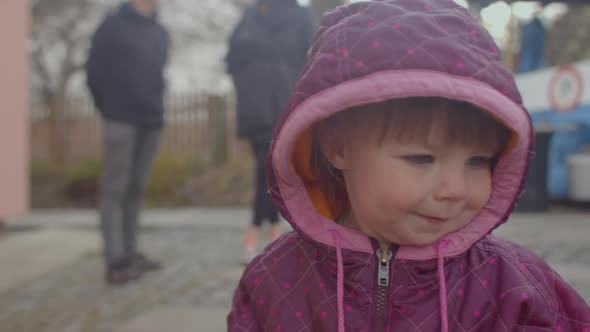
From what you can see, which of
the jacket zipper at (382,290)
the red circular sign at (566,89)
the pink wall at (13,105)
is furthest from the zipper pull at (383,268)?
the red circular sign at (566,89)

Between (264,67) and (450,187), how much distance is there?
2.49 meters

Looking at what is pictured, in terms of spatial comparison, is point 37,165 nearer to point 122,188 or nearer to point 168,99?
point 168,99

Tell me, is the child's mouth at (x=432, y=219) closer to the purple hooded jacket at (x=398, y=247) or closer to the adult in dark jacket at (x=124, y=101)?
the purple hooded jacket at (x=398, y=247)

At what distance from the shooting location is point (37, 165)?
38.1 ft

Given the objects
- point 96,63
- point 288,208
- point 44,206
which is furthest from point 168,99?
point 288,208

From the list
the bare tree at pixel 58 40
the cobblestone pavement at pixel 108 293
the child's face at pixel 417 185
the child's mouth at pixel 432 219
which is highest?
the bare tree at pixel 58 40

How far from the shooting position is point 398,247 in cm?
128

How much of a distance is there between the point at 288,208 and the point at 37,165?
11.3 m

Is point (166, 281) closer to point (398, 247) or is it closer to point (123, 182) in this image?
point (123, 182)

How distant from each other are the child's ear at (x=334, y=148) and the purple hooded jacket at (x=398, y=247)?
0.07m

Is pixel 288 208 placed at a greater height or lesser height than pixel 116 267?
greater

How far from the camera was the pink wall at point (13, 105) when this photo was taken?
5.49 meters

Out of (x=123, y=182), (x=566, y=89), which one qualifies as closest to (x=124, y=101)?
(x=123, y=182)

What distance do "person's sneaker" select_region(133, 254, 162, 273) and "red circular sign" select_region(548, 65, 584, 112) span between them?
14.7 ft
